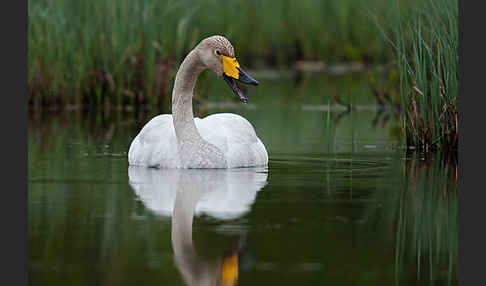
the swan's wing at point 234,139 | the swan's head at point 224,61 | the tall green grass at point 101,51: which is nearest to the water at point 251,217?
the swan's wing at point 234,139

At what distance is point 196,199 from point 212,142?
2.43 metres

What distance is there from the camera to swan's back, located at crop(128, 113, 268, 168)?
36.3 ft

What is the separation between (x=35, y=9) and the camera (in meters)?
17.1

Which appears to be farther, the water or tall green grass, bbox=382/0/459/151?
tall green grass, bbox=382/0/459/151

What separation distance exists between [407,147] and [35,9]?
7.34 metres

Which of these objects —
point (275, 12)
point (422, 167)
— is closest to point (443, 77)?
point (422, 167)

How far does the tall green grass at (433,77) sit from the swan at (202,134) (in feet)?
5.97

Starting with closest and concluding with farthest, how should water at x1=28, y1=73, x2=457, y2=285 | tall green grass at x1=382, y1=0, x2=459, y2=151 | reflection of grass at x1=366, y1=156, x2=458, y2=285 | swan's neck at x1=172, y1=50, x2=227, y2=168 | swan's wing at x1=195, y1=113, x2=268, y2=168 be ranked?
water at x1=28, y1=73, x2=457, y2=285 → reflection of grass at x1=366, y1=156, x2=458, y2=285 → swan's neck at x1=172, y1=50, x2=227, y2=168 → swan's wing at x1=195, y1=113, x2=268, y2=168 → tall green grass at x1=382, y1=0, x2=459, y2=151

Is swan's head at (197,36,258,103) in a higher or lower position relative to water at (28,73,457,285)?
A: higher

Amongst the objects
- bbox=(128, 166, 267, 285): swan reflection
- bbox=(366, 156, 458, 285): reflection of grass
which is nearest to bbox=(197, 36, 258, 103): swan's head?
bbox=(128, 166, 267, 285): swan reflection

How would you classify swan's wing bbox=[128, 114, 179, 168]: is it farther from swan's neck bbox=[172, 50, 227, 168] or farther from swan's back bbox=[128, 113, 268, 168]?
swan's neck bbox=[172, 50, 227, 168]

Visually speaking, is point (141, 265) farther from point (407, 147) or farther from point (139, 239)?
point (407, 147)

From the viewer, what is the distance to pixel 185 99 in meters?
11.4

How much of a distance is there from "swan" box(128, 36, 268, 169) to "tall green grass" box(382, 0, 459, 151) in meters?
1.82
